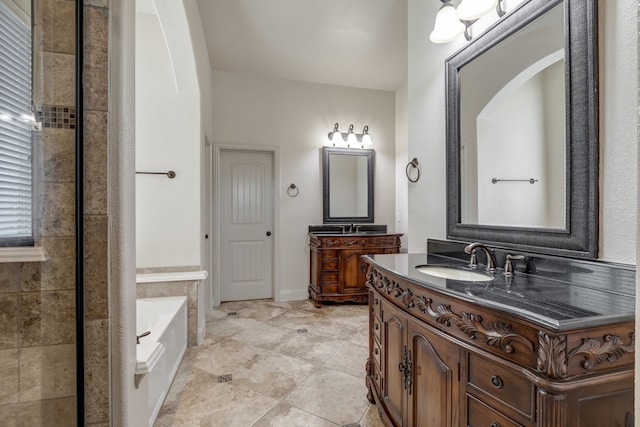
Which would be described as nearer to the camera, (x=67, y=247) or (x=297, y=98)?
(x=67, y=247)

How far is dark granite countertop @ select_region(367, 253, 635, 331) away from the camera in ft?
2.56

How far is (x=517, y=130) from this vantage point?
5.09 feet

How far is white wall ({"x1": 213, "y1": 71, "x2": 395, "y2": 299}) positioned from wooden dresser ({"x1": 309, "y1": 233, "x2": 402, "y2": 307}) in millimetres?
422

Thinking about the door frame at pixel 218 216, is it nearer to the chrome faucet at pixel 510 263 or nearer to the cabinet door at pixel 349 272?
the cabinet door at pixel 349 272

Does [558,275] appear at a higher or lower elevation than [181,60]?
lower

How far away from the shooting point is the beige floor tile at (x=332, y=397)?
186 cm

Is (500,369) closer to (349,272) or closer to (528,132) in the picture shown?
(528,132)

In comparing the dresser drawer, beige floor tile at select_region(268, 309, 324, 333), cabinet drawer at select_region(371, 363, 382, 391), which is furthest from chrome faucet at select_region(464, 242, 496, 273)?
the dresser drawer

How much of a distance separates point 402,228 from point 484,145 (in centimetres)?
272

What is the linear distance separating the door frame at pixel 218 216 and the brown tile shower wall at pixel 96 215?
3042mm

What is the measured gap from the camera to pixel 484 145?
175 cm

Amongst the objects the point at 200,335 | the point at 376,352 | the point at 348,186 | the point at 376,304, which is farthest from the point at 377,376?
the point at 348,186

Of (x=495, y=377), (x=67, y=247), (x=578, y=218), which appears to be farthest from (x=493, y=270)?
(x=67, y=247)

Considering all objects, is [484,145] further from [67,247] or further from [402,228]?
[402,228]
